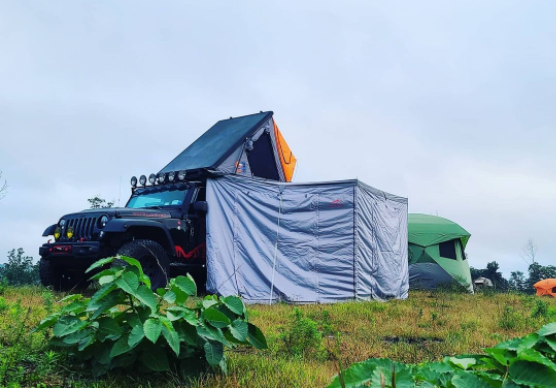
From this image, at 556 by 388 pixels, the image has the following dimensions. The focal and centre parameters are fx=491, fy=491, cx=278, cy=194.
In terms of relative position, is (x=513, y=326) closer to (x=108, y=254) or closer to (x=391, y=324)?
(x=391, y=324)

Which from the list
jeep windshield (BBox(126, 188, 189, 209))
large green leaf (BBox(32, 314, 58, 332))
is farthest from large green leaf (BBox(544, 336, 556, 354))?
jeep windshield (BBox(126, 188, 189, 209))

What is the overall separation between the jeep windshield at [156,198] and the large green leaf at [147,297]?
6347mm

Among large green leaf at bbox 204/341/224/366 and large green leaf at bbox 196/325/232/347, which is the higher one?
large green leaf at bbox 196/325/232/347

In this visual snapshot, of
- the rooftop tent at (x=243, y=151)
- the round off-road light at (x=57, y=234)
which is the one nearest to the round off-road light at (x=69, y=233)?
the round off-road light at (x=57, y=234)

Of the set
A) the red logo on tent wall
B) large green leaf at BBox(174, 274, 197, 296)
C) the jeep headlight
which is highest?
the red logo on tent wall

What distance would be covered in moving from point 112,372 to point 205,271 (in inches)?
253

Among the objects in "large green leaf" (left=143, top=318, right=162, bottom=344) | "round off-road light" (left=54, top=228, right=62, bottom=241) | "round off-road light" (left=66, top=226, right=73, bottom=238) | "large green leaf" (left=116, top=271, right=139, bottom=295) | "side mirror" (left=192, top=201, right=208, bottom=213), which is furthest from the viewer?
"side mirror" (left=192, top=201, right=208, bottom=213)

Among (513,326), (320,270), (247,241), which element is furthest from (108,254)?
(513,326)

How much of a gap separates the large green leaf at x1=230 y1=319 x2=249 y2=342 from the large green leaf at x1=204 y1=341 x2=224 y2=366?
13 centimetres

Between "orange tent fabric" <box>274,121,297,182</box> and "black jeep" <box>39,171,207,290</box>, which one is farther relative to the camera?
"orange tent fabric" <box>274,121,297,182</box>

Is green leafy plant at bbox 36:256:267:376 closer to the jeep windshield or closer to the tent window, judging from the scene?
the jeep windshield

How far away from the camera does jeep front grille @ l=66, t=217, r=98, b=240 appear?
325 inches

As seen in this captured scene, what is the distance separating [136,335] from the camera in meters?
2.64

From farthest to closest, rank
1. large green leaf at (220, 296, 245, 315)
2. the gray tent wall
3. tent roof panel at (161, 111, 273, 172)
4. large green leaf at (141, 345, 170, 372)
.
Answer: tent roof panel at (161, 111, 273, 172), the gray tent wall, large green leaf at (220, 296, 245, 315), large green leaf at (141, 345, 170, 372)
